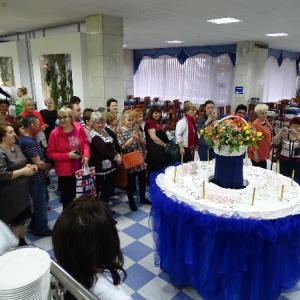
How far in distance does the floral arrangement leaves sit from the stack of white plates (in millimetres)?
1808

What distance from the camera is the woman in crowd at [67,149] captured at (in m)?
3.02

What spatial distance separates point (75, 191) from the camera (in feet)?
10.7

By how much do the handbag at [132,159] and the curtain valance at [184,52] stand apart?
8999 millimetres

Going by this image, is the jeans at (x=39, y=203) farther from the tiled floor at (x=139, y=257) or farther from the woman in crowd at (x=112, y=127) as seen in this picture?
the woman in crowd at (x=112, y=127)

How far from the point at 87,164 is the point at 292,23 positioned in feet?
18.5

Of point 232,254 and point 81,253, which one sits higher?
point 81,253

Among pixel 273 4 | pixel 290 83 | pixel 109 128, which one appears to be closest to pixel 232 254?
pixel 109 128

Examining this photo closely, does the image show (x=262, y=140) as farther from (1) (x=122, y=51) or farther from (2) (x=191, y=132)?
(1) (x=122, y=51)

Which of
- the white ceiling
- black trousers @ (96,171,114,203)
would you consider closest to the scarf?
black trousers @ (96,171,114,203)

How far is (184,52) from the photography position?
12.9 meters

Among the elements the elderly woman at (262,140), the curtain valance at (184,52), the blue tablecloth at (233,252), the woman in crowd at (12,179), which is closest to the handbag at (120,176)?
the woman in crowd at (12,179)

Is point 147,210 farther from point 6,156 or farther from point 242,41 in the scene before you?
point 242,41

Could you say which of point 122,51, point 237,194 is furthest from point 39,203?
point 122,51

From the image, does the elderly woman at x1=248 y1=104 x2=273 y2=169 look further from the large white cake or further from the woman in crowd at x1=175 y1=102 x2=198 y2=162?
the large white cake
